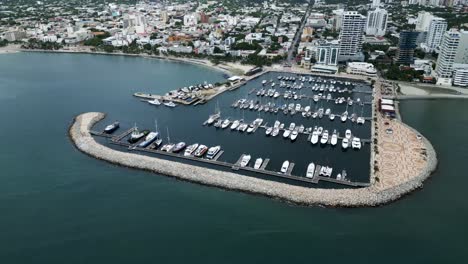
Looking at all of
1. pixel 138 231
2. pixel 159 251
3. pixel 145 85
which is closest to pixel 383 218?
pixel 159 251

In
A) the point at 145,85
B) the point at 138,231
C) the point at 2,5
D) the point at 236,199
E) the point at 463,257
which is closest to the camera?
the point at 463,257

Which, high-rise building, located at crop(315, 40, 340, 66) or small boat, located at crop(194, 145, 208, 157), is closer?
small boat, located at crop(194, 145, 208, 157)

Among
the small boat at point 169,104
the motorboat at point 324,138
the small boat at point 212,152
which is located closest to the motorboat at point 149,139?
the small boat at point 212,152

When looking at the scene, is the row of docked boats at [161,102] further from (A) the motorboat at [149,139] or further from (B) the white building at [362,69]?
(B) the white building at [362,69]

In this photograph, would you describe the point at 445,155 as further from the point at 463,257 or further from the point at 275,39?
the point at 275,39

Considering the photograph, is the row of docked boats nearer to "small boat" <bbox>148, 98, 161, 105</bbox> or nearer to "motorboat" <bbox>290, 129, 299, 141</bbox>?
"small boat" <bbox>148, 98, 161, 105</bbox>

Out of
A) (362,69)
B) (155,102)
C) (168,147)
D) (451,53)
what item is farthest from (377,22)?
(168,147)

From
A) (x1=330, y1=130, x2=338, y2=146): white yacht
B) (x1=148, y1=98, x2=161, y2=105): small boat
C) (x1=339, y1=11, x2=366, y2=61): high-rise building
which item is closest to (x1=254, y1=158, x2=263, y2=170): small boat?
(x1=330, y1=130, x2=338, y2=146): white yacht

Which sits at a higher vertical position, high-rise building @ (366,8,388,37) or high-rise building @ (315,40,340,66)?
high-rise building @ (366,8,388,37)
